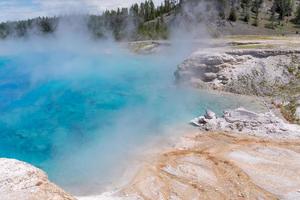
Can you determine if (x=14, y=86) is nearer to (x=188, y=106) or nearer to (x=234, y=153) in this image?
(x=188, y=106)

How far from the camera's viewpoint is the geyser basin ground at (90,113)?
25094 millimetres

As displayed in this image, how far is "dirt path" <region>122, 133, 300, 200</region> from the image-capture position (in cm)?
1895

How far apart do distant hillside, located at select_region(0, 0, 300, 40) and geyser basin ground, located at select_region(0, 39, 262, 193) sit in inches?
1160

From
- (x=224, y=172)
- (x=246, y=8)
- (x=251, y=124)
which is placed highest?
(x=246, y=8)

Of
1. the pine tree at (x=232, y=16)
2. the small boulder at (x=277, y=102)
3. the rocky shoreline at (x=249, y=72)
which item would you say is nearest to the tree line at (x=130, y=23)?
the pine tree at (x=232, y=16)

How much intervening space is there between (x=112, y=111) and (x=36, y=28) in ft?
395

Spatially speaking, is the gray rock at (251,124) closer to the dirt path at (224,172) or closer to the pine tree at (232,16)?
the dirt path at (224,172)

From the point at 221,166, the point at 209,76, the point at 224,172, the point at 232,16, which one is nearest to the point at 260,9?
the point at 232,16

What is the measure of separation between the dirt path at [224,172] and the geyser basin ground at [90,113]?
3041mm

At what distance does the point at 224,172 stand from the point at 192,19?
265 ft

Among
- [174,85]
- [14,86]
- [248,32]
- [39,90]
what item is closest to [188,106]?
[174,85]

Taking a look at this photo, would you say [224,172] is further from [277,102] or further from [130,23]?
[130,23]

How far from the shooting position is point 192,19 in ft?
320

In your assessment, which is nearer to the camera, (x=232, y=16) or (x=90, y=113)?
(x=90, y=113)
